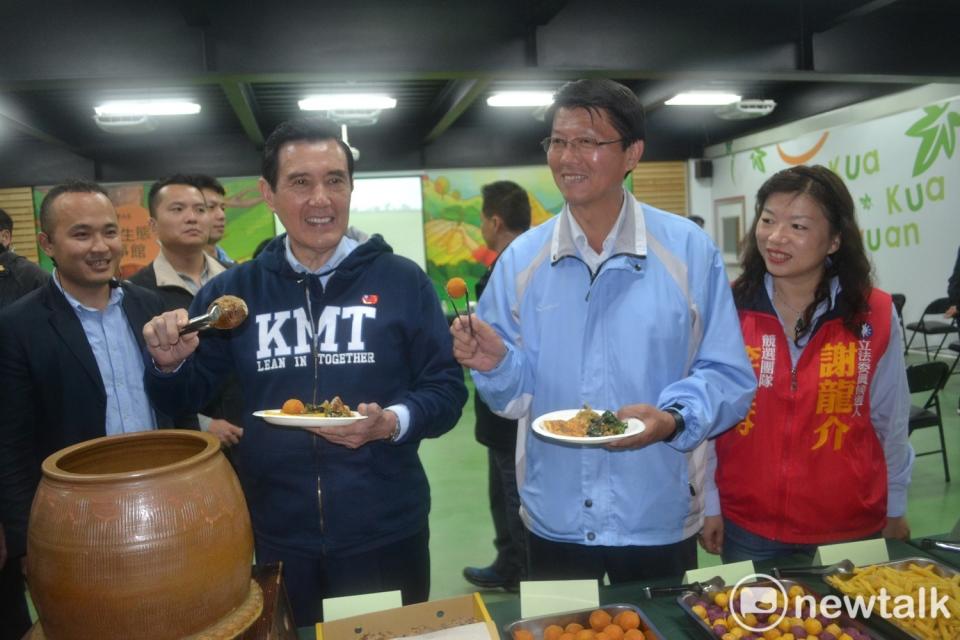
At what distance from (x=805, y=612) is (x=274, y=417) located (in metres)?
1.20

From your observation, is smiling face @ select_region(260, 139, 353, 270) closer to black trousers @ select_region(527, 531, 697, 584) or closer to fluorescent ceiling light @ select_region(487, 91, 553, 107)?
black trousers @ select_region(527, 531, 697, 584)

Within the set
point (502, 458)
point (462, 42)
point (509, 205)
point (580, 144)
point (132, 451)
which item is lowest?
point (502, 458)

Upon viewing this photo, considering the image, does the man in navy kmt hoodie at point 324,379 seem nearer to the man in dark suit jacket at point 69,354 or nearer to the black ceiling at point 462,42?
the man in dark suit jacket at point 69,354

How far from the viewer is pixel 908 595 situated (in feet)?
4.66

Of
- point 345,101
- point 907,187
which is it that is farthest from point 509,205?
point 907,187

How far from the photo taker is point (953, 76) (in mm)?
5523

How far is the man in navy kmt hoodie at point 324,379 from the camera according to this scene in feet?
5.68

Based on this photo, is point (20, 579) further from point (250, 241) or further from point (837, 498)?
point (250, 241)

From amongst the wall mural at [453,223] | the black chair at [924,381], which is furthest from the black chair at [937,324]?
the wall mural at [453,223]

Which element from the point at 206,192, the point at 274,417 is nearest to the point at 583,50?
the point at 206,192

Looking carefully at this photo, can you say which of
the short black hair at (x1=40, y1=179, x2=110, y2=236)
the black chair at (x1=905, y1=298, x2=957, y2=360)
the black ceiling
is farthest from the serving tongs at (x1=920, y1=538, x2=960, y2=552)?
the black chair at (x1=905, y1=298, x2=957, y2=360)

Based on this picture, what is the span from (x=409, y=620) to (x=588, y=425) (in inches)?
22.1

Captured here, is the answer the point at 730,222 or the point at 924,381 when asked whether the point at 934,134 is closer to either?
the point at 730,222

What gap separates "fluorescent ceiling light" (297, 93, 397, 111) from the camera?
23.4ft
